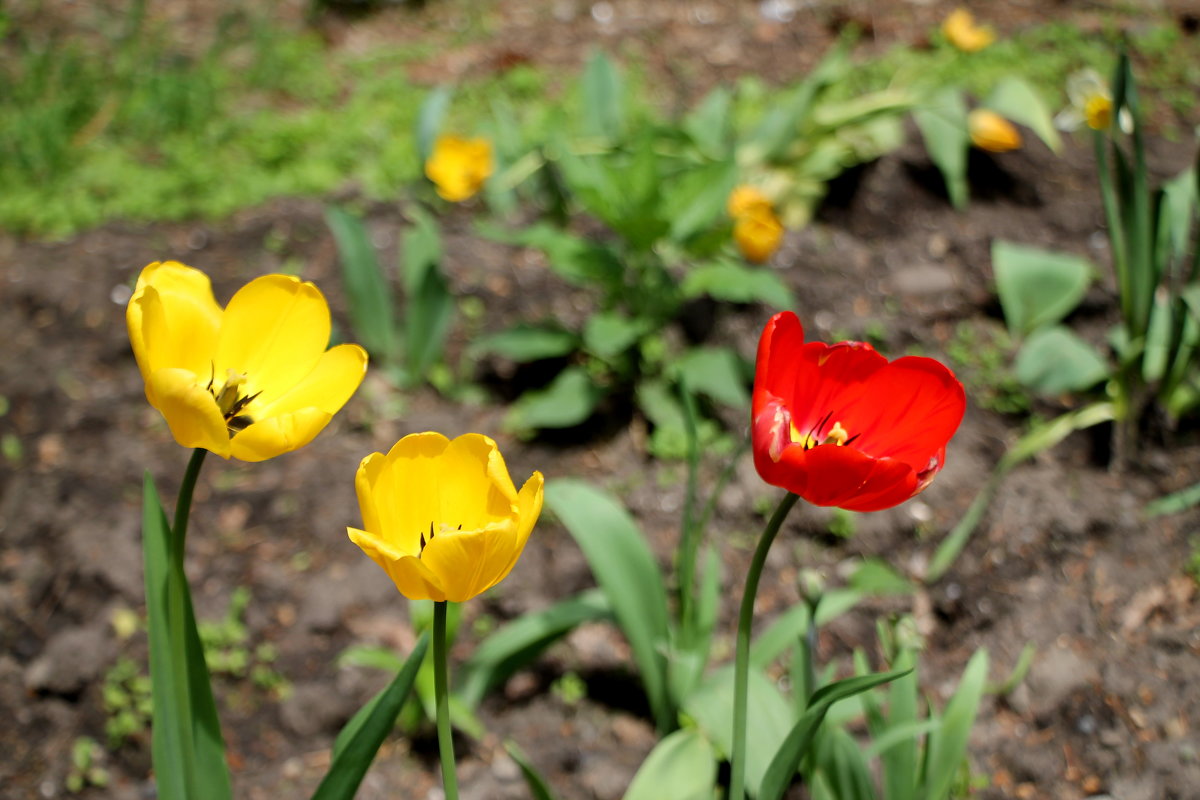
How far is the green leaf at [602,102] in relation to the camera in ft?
10.6

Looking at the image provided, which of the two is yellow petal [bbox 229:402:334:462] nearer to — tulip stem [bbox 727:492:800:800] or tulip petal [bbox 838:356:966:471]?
tulip stem [bbox 727:492:800:800]

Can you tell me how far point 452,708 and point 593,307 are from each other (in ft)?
4.60

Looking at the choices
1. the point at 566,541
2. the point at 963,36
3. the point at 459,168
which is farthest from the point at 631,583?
the point at 963,36

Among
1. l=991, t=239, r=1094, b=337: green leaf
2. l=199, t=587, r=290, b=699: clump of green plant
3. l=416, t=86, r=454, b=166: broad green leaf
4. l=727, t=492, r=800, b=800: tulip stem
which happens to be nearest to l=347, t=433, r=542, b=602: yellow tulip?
l=727, t=492, r=800, b=800: tulip stem

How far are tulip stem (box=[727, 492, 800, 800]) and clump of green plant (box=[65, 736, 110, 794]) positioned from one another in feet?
4.08

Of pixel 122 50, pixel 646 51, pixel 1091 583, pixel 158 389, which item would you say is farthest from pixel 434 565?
pixel 122 50

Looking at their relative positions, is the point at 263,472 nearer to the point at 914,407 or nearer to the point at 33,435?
the point at 33,435

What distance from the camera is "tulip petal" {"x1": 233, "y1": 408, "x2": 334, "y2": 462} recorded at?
932 millimetres

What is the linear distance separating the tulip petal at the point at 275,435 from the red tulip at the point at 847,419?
44cm

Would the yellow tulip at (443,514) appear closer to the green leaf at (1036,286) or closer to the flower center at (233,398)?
the flower center at (233,398)

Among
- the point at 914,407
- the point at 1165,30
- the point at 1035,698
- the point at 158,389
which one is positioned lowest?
the point at 1035,698

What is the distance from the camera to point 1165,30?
3686 mm

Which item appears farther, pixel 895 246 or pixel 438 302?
pixel 895 246

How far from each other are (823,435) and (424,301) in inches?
61.9
